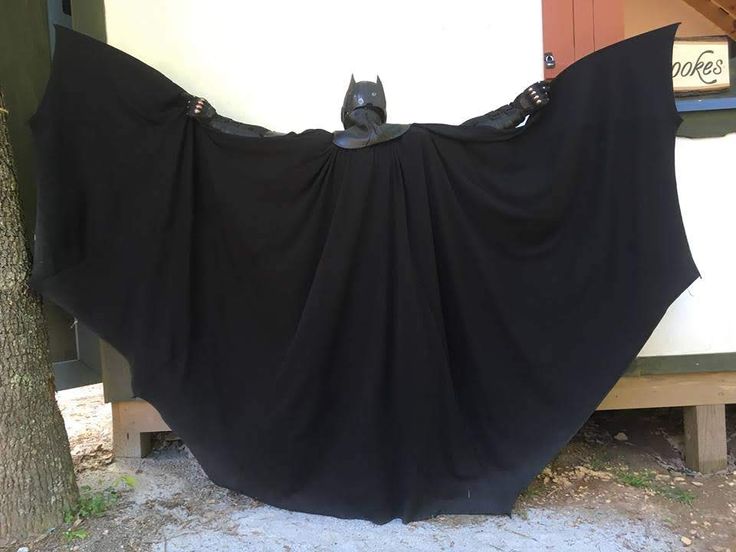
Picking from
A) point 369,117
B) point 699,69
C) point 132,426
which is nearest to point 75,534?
point 132,426

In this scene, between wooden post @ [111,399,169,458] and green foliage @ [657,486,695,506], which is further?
wooden post @ [111,399,169,458]

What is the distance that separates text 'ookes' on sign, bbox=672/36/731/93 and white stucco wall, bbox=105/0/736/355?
75 cm

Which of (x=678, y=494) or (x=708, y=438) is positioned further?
(x=708, y=438)

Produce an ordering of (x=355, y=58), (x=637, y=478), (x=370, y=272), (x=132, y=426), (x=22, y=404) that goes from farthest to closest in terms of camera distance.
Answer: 1. (x=132, y=426)
2. (x=355, y=58)
3. (x=637, y=478)
4. (x=370, y=272)
5. (x=22, y=404)

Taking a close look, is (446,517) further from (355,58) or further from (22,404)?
(355,58)

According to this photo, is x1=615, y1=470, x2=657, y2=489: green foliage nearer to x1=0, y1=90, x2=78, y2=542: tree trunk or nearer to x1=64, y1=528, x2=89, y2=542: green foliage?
x1=64, y1=528, x2=89, y2=542: green foliage

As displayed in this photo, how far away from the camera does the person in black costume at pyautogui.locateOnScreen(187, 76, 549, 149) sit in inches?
99.8

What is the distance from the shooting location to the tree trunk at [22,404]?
2.28 metres

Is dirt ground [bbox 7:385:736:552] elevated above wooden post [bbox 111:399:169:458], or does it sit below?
below

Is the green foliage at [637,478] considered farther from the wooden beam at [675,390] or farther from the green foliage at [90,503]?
the green foliage at [90,503]

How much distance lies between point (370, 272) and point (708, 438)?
Result: 80.2 inches

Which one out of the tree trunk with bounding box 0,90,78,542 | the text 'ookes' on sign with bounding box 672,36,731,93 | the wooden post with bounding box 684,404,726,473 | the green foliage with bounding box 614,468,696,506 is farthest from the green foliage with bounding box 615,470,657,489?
the tree trunk with bounding box 0,90,78,542

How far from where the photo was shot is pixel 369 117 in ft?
8.45

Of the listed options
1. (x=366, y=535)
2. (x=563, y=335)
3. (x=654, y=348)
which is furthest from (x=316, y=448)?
(x=654, y=348)
